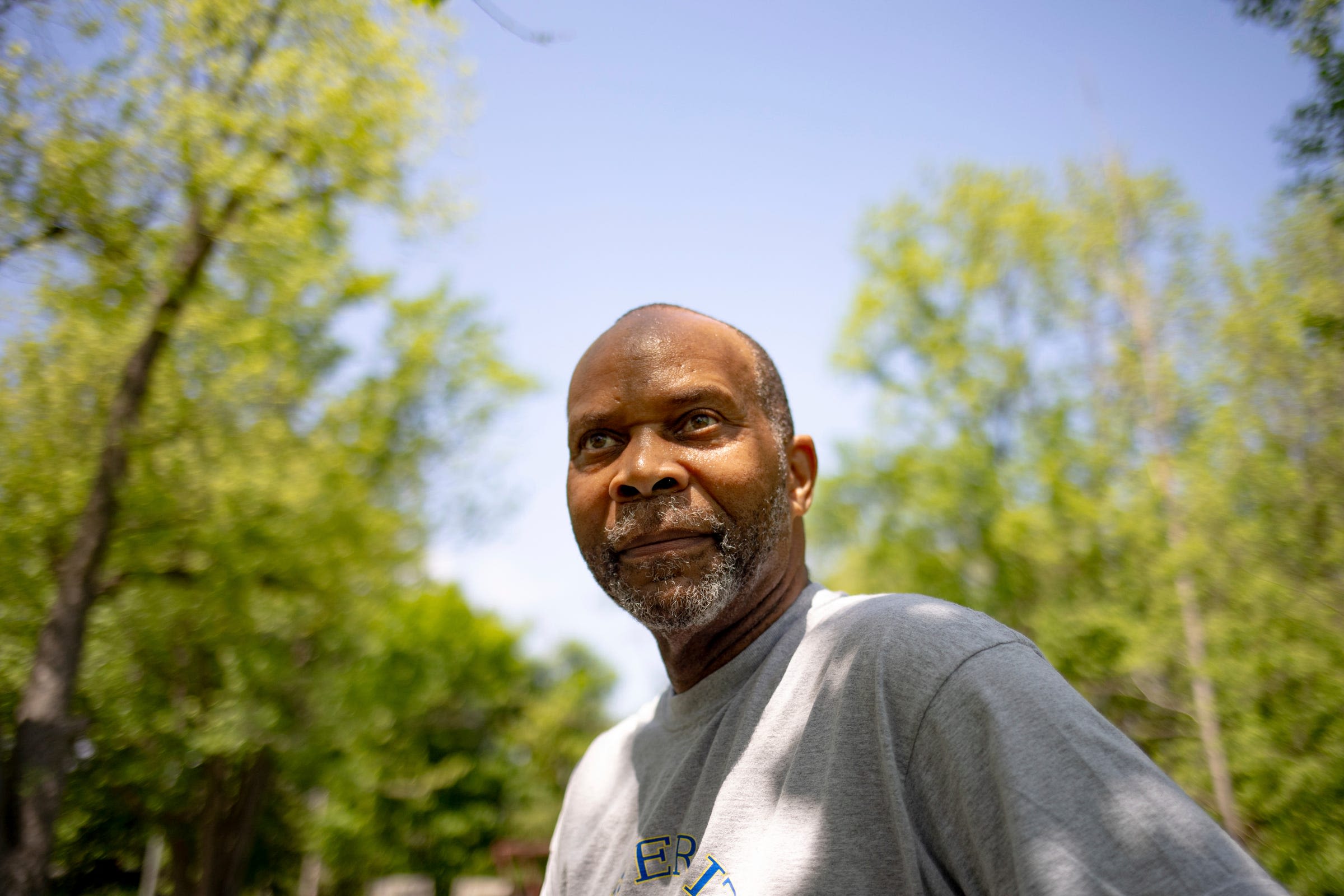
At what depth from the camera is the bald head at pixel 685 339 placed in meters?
1.61

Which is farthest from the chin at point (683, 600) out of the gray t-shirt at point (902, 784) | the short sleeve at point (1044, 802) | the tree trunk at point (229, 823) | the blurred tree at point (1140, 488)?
the tree trunk at point (229, 823)

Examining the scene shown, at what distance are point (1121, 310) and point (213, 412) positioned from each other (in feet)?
47.4

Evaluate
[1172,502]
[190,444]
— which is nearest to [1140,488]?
[1172,502]

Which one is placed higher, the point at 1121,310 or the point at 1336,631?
the point at 1121,310

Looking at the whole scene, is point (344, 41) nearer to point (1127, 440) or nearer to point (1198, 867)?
point (1198, 867)

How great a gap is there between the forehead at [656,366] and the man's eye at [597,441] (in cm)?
4

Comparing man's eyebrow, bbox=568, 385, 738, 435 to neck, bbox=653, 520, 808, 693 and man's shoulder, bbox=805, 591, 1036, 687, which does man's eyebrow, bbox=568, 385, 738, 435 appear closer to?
neck, bbox=653, 520, 808, 693

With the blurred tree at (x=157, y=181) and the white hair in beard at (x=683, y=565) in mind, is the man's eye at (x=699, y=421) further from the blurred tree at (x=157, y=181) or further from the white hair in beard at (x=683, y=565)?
the blurred tree at (x=157, y=181)

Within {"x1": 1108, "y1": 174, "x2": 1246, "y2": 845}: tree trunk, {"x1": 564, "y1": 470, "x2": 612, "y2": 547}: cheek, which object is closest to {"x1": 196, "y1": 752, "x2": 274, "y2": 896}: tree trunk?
{"x1": 564, "y1": 470, "x2": 612, "y2": 547}: cheek

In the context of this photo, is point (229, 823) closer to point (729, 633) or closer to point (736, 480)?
point (729, 633)

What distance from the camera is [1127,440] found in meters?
14.1

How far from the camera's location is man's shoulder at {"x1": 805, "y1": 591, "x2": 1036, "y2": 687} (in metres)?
1.03

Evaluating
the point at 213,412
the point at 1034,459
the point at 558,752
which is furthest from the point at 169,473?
the point at 558,752

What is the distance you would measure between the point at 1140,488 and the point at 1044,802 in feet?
44.8
